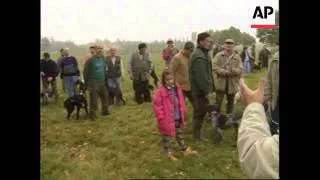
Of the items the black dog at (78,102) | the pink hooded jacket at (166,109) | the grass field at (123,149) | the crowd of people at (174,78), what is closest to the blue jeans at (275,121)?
the crowd of people at (174,78)

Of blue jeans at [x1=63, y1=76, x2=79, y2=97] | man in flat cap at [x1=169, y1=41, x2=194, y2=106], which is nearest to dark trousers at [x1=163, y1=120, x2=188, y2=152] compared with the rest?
man in flat cap at [x1=169, y1=41, x2=194, y2=106]

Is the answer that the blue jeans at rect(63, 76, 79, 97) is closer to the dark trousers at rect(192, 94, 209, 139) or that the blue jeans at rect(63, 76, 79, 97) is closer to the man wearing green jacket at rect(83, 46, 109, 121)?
the man wearing green jacket at rect(83, 46, 109, 121)

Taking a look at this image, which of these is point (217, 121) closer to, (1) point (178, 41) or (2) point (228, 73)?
(2) point (228, 73)

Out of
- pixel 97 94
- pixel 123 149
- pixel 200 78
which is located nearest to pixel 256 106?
pixel 200 78

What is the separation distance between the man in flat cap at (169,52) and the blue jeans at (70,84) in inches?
20.5

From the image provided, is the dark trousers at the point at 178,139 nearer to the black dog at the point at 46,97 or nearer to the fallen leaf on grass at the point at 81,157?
the fallen leaf on grass at the point at 81,157

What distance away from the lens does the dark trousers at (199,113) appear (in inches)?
92.4

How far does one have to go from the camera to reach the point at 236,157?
2.28 metres

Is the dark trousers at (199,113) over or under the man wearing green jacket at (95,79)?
under

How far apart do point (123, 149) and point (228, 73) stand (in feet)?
2.39

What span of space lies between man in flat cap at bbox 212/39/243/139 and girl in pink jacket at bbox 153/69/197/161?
224mm
